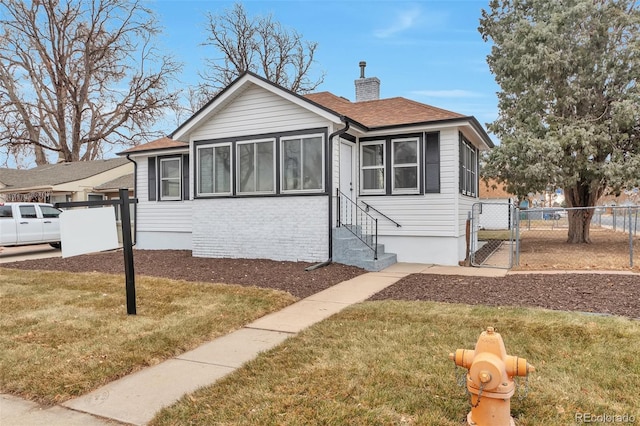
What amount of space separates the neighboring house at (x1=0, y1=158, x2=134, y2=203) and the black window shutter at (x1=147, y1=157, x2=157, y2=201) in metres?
8.45

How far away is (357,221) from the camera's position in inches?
461

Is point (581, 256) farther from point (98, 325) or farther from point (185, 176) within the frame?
point (185, 176)

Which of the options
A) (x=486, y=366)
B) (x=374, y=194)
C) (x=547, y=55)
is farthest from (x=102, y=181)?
(x=486, y=366)

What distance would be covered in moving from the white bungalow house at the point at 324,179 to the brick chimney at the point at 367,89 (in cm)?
247

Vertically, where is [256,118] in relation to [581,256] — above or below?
above

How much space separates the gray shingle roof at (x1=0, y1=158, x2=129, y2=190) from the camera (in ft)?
75.9

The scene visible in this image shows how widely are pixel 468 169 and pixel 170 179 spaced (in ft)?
31.5

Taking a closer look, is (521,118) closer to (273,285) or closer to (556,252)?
(556,252)

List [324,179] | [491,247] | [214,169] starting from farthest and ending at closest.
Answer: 1. [491,247]
2. [214,169]
3. [324,179]

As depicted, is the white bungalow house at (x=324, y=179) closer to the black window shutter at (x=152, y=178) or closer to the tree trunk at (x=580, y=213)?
the black window shutter at (x=152, y=178)

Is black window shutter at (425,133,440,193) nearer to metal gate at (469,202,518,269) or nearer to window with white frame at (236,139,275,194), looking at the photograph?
metal gate at (469,202,518,269)

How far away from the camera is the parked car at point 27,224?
14.5 m

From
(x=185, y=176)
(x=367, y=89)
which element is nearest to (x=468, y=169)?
(x=367, y=89)

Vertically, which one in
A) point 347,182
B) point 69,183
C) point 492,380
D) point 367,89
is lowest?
point 492,380
